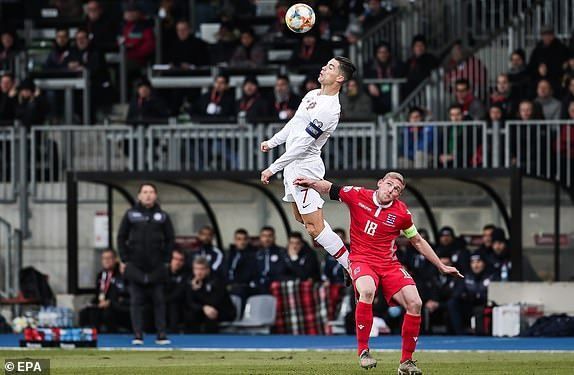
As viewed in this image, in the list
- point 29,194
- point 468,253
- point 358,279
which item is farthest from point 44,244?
point 358,279

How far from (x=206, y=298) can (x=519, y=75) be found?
6128 millimetres

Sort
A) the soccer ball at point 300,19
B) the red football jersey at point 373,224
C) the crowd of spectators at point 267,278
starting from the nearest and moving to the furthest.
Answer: the red football jersey at point 373,224 → the soccer ball at point 300,19 → the crowd of spectators at point 267,278

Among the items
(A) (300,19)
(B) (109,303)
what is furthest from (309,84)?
(A) (300,19)

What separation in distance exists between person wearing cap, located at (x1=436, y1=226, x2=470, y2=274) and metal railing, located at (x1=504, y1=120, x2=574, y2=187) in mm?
1307

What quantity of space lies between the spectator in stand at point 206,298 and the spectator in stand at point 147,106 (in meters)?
3.19

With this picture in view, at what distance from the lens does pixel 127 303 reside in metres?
25.0

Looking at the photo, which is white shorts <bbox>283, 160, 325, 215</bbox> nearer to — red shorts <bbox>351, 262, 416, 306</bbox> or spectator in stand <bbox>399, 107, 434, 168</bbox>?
red shorts <bbox>351, 262, 416, 306</bbox>

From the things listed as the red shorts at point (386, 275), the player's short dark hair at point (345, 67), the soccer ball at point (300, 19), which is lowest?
the red shorts at point (386, 275)

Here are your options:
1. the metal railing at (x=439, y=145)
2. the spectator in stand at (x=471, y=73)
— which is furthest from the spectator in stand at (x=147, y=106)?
the spectator in stand at (x=471, y=73)

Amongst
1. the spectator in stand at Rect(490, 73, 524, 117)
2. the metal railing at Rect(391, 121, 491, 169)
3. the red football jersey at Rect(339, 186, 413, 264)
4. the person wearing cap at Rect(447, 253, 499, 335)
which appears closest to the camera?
the red football jersey at Rect(339, 186, 413, 264)

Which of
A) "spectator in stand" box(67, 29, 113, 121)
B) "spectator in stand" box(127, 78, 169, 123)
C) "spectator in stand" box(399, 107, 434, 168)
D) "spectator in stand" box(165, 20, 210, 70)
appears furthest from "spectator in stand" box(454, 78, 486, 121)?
"spectator in stand" box(67, 29, 113, 121)

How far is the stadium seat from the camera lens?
25.0 metres

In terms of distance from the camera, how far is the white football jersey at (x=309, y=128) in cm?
1714

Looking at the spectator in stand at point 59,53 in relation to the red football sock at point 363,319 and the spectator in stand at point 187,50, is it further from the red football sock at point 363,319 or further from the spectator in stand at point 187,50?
the red football sock at point 363,319
